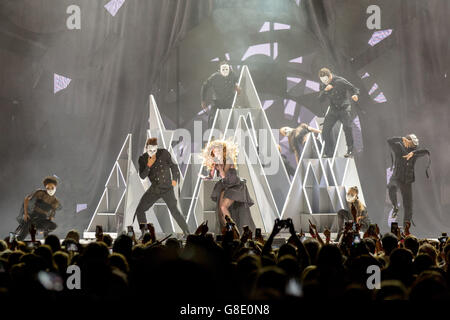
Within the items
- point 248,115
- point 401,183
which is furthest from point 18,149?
point 401,183

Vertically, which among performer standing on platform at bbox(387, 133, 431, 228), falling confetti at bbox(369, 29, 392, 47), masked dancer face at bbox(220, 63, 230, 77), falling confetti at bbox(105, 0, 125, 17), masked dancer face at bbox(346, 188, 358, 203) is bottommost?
masked dancer face at bbox(346, 188, 358, 203)

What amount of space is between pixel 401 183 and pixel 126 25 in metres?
6.72

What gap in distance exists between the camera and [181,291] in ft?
9.26

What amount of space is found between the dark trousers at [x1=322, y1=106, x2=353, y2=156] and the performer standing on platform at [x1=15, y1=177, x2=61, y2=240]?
4971 mm

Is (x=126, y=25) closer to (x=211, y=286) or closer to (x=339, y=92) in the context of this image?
(x=339, y=92)

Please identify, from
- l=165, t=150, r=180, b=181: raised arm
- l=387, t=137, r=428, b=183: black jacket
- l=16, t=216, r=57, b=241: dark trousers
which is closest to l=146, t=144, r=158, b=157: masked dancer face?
l=165, t=150, r=180, b=181: raised arm

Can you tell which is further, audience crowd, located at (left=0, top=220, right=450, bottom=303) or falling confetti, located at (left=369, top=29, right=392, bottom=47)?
falling confetti, located at (left=369, top=29, right=392, bottom=47)

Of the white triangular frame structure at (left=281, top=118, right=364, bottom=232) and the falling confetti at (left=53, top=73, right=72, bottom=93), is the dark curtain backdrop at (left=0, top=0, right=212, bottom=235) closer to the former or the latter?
the falling confetti at (left=53, top=73, right=72, bottom=93)

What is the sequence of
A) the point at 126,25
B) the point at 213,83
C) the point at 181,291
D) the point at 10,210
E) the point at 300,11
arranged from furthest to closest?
the point at 300,11
the point at 126,25
the point at 10,210
the point at 213,83
the point at 181,291

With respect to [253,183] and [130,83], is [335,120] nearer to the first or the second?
[253,183]

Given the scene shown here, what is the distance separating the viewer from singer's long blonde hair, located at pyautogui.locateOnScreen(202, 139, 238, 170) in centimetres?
918

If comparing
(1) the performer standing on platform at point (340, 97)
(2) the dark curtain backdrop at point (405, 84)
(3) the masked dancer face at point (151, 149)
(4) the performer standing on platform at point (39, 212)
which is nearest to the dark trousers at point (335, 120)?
(1) the performer standing on platform at point (340, 97)

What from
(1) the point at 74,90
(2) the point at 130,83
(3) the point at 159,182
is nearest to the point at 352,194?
(3) the point at 159,182

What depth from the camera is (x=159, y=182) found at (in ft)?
29.6
